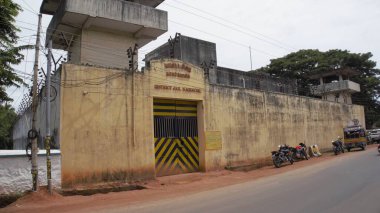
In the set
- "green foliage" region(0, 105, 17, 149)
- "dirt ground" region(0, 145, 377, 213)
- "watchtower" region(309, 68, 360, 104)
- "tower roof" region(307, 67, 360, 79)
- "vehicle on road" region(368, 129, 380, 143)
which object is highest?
"tower roof" region(307, 67, 360, 79)

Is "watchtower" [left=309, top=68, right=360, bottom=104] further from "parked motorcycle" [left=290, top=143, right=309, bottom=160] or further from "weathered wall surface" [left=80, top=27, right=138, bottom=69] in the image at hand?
"weathered wall surface" [left=80, top=27, right=138, bottom=69]

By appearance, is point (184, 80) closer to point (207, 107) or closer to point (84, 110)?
point (207, 107)

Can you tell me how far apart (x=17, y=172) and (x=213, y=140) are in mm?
9201

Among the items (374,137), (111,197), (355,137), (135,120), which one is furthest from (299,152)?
(374,137)

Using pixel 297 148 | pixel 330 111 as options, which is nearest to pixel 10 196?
pixel 297 148

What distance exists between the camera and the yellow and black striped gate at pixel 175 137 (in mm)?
14836

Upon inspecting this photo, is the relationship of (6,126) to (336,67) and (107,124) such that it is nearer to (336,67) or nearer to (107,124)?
(107,124)

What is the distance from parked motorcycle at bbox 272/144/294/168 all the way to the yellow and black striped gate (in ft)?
16.5

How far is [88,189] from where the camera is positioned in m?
11.2

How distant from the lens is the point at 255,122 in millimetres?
19734

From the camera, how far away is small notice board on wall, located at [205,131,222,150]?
16312mm

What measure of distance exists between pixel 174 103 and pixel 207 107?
1.86 meters

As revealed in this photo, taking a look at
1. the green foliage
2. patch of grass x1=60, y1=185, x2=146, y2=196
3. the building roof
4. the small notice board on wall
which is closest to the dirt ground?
patch of grass x1=60, y1=185, x2=146, y2=196

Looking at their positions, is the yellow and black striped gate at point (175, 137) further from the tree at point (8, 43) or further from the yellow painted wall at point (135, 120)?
the tree at point (8, 43)
